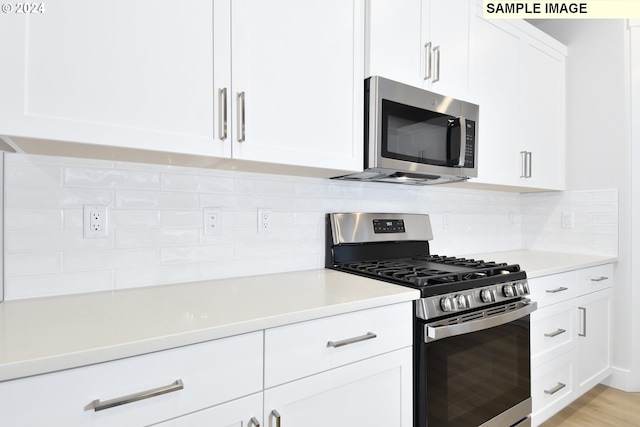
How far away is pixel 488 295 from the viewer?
1.59 metres

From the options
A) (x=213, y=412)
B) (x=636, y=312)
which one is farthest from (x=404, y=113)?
(x=636, y=312)

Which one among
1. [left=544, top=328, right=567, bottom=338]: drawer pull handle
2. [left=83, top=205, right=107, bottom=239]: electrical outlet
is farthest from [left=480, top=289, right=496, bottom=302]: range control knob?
[left=83, top=205, right=107, bottom=239]: electrical outlet

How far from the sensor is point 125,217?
54.5 inches

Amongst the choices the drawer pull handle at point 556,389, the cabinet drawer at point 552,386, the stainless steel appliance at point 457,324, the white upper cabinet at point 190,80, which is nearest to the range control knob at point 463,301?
the stainless steel appliance at point 457,324

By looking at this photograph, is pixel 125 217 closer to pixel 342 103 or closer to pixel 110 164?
pixel 110 164

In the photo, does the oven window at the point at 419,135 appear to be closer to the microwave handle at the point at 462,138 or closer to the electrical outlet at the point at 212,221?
the microwave handle at the point at 462,138

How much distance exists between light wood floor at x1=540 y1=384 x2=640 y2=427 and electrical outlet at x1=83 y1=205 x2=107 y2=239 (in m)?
2.55

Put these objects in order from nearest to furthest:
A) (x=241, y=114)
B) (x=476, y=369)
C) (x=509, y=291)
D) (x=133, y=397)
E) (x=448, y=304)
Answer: (x=133, y=397) → (x=241, y=114) → (x=448, y=304) → (x=476, y=369) → (x=509, y=291)

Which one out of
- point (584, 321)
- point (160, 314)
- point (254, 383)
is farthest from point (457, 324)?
point (584, 321)

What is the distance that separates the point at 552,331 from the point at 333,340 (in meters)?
1.62

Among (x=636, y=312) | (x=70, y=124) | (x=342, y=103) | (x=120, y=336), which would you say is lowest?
(x=636, y=312)

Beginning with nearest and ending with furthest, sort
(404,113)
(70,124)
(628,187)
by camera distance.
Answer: (70,124), (404,113), (628,187)

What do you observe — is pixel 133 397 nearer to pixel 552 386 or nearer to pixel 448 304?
pixel 448 304

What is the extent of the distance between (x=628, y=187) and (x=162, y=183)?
2.99 metres
